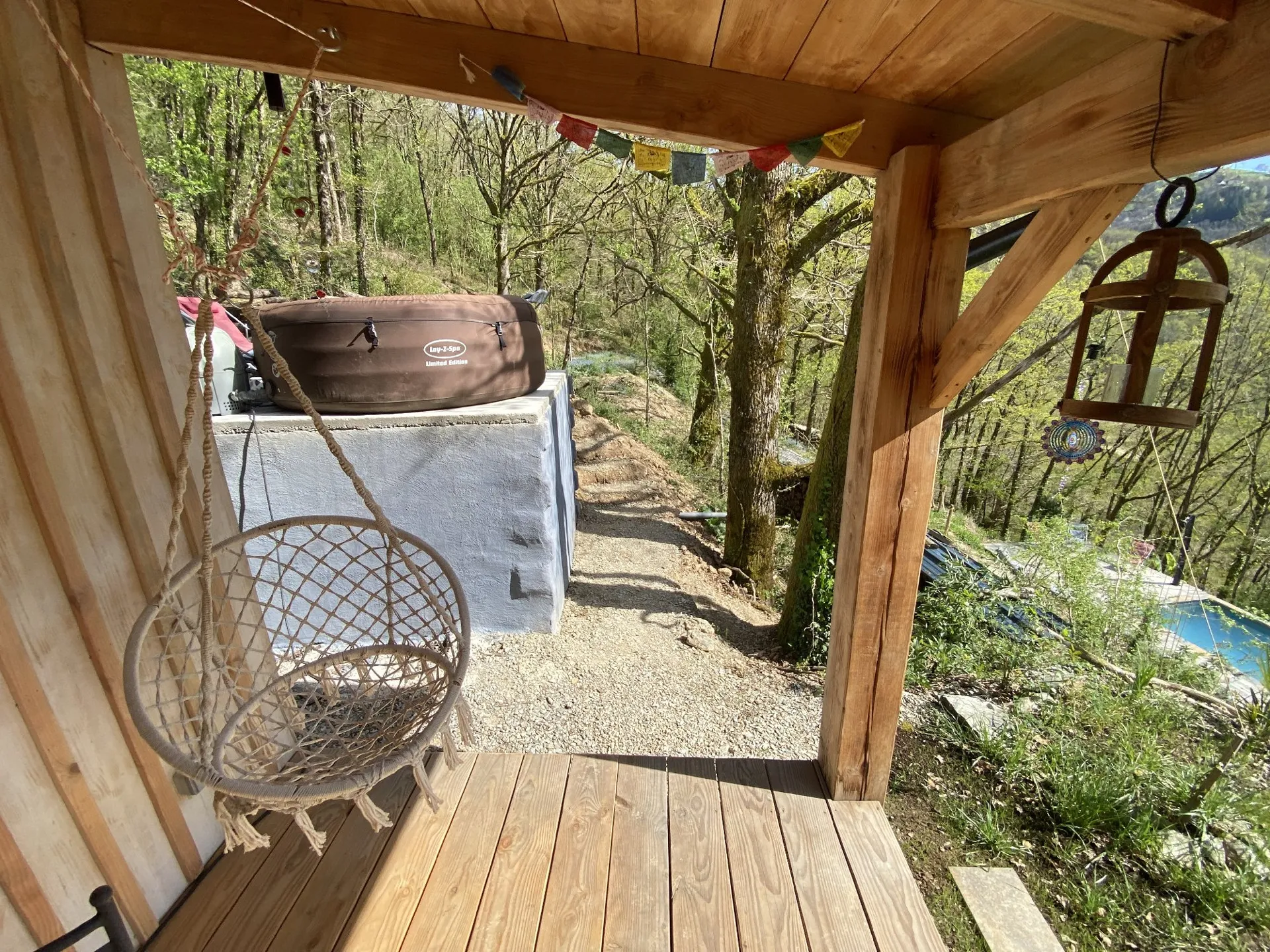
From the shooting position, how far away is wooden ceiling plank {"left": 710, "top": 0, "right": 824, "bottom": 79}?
41.2 inches

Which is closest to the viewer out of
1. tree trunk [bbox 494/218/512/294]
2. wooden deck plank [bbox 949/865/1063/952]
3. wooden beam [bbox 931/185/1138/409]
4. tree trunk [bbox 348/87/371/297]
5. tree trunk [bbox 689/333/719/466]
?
wooden beam [bbox 931/185/1138/409]

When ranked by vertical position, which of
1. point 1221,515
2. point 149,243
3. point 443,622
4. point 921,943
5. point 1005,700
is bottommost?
point 1221,515

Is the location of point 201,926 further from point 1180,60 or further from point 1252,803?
point 1252,803

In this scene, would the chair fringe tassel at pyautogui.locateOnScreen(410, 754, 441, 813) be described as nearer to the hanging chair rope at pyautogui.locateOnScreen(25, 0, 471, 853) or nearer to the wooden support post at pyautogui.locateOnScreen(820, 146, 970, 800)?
the hanging chair rope at pyautogui.locateOnScreen(25, 0, 471, 853)

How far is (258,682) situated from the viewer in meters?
1.72

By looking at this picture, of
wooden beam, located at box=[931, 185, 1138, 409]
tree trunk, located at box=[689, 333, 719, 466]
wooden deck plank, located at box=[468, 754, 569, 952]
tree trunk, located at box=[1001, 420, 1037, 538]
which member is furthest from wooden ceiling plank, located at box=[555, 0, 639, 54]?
tree trunk, located at box=[1001, 420, 1037, 538]

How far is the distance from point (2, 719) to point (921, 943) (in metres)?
1.99

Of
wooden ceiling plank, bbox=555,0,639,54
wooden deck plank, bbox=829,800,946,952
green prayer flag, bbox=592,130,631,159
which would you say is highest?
wooden ceiling plank, bbox=555,0,639,54

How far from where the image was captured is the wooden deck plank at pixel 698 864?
4.53ft

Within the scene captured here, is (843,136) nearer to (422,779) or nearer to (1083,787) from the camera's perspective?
(422,779)

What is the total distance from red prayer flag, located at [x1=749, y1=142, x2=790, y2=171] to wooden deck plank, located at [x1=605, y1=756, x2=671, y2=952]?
176 centimetres

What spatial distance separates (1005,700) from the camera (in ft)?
9.91

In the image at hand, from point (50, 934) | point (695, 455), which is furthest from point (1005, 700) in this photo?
point (695, 455)

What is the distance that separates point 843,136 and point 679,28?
43 centimetres
